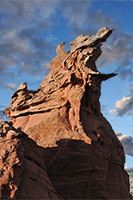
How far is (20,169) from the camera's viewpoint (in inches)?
372

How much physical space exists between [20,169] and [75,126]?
631cm

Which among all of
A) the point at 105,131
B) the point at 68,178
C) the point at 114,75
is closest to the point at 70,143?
the point at 68,178

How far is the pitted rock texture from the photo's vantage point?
8.81 metres

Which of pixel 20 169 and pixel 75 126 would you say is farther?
pixel 75 126

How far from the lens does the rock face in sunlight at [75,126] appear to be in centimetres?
1392

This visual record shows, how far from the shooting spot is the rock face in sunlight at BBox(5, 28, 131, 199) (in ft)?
45.7

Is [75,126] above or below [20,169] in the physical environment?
above

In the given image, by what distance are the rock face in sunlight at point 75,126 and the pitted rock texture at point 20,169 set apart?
313cm

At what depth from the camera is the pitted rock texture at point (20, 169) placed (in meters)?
8.81

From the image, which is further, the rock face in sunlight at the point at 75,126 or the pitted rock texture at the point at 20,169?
the rock face in sunlight at the point at 75,126

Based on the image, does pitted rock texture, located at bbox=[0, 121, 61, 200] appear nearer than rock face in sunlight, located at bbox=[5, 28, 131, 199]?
Yes

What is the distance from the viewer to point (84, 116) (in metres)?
16.1

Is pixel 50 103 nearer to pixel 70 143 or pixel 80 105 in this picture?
pixel 80 105

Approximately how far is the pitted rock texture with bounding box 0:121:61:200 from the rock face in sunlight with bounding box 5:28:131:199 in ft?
10.3
